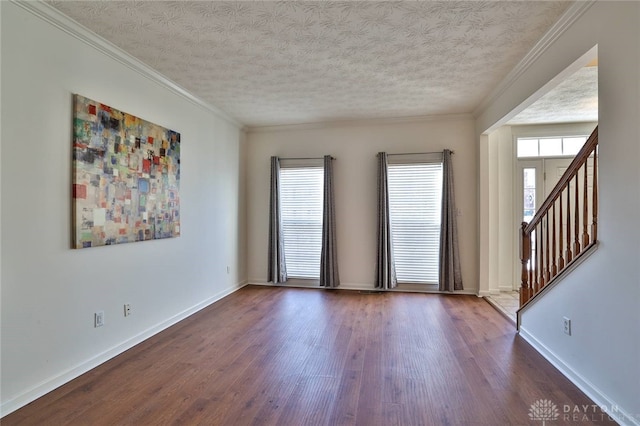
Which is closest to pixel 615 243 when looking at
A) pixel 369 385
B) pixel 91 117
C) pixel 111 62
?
pixel 369 385

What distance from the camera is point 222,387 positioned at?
224 centimetres

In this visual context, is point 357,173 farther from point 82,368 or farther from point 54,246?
point 82,368

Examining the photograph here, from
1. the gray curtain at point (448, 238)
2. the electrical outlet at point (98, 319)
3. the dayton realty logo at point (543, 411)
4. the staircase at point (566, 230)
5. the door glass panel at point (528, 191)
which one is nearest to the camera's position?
the dayton realty logo at point (543, 411)

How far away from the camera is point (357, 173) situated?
4.96m

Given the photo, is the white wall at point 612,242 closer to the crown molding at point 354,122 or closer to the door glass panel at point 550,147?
the crown molding at point 354,122

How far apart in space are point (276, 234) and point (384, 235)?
171cm

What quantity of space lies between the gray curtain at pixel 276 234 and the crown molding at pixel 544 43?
3.16m

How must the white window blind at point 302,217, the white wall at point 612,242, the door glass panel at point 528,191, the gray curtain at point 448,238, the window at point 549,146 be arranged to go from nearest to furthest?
the white wall at point 612,242, the gray curtain at point 448,238, the window at point 549,146, the door glass panel at point 528,191, the white window blind at point 302,217

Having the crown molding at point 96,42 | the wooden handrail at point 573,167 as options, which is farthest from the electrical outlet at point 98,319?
the wooden handrail at point 573,167

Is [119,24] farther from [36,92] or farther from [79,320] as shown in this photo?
[79,320]

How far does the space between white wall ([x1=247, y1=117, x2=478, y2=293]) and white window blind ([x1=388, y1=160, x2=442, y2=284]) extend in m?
0.28

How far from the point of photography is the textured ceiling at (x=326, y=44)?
2170 mm

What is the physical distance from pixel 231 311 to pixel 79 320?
1721mm

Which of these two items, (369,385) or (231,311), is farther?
(231,311)
